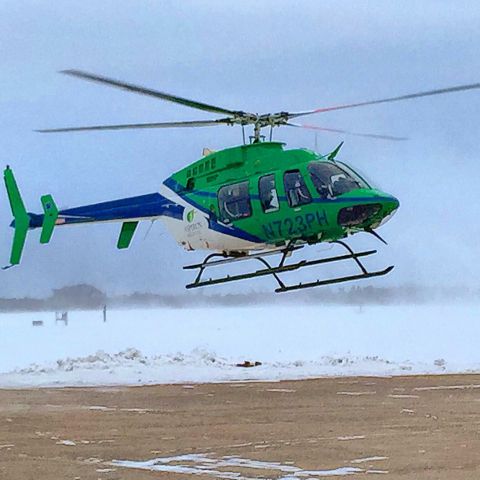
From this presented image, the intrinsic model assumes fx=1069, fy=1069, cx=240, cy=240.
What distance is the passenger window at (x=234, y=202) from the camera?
17453 millimetres

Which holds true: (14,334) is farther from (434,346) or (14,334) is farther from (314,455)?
(314,455)

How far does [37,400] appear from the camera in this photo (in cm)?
1850

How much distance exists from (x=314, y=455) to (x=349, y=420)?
337cm

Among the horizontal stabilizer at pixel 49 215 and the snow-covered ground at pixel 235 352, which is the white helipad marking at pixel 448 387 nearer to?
the snow-covered ground at pixel 235 352

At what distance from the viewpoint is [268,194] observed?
17.1 meters

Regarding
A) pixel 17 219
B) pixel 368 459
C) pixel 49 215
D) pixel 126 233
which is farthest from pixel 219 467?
pixel 17 219

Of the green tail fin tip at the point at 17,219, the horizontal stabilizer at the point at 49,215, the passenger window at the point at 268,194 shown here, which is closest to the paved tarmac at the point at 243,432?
the green tail fin tip at the point at 17,219

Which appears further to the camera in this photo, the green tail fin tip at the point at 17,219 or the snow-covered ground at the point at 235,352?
the snow-covered ground at the point at 235,352

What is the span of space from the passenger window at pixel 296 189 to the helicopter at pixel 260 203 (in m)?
0.02

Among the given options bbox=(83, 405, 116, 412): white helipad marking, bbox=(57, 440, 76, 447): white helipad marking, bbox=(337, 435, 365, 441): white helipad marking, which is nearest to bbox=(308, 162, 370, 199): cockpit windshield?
bbox=(337, 435, 365, 441): white helipad marking

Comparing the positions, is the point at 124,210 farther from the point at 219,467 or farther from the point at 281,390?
the point at 219,467

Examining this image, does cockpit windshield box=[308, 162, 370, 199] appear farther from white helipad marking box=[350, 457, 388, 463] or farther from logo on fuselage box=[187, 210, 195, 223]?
white helipad marking box=[350, 457, 388, 463]

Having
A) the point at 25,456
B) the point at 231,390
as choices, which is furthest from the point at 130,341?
the point at 25,456

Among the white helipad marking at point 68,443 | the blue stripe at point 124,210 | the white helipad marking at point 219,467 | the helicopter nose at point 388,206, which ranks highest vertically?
the blue stripe at point 124,210
